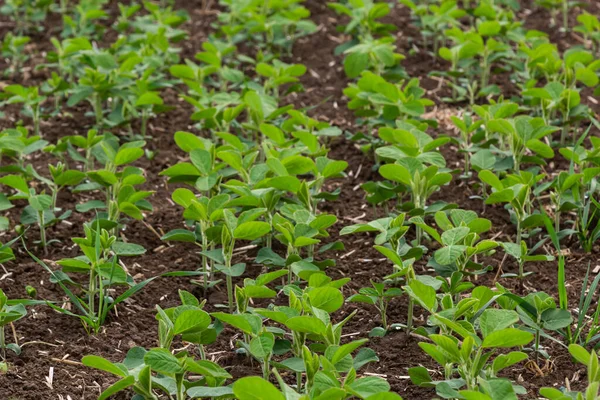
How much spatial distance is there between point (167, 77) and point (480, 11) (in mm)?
1665

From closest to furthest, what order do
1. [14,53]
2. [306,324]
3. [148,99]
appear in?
[306,324] < [148,99] < [14,53]

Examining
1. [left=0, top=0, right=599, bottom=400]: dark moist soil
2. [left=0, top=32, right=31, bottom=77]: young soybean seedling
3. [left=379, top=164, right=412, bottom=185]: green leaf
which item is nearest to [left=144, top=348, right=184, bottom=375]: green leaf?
[left=0, top=0, right=599, bottom=400]: dark moist soil

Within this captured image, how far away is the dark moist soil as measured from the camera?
259 cm

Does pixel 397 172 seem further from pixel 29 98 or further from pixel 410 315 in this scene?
pixel 29 98

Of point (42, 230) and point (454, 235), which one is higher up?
point (454, 235)

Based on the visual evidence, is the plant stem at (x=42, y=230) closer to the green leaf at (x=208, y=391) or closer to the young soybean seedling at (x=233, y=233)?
the young soybean seedling at (x=233, y=233)

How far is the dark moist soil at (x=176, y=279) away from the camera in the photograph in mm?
2588

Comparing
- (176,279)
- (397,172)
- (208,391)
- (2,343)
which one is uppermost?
(397,172)

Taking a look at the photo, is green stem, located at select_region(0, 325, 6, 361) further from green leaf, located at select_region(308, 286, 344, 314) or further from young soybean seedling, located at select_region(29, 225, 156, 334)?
green leaf, located at select_region(308, 286, 344, 314)

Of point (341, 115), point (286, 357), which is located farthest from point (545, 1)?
point (286, 357)

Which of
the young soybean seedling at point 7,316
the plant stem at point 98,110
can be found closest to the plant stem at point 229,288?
the young soybean seedling at point 7,316

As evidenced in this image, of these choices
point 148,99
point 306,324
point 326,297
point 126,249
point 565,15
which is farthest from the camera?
point 565,15

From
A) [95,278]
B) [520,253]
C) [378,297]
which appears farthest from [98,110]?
[520,253]

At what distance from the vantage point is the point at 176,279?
124 inches
